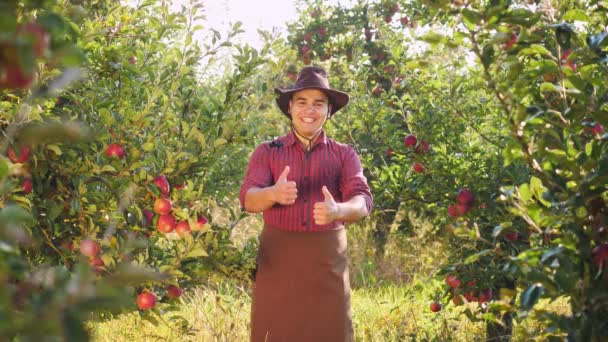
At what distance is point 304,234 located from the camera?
2955 millimetres

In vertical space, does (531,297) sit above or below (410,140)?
below

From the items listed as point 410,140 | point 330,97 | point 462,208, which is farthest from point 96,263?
point 410,140

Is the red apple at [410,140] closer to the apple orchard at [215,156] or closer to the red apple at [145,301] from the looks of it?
the apple orchard at [215,156]

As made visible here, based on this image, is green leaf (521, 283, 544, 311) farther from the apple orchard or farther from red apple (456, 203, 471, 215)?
red apple (456, 203, 471, 215)

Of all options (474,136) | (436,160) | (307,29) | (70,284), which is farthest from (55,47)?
(307,29)

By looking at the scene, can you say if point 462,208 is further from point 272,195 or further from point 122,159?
point 122,159

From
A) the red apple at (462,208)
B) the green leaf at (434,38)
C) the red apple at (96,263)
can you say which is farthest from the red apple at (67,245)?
the green leaf at (434,38)

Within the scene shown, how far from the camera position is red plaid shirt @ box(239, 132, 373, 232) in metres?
2.96

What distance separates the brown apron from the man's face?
442mm

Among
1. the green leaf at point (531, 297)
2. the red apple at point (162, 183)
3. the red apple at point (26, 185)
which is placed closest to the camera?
the green leaf at point (531, 297)

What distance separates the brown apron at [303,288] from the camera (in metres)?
2.96

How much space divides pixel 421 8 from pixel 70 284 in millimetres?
5440

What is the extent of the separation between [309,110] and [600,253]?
5.66 ft

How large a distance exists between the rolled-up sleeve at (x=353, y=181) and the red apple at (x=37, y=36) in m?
2.34
